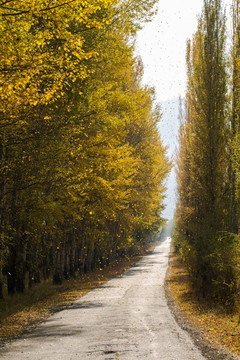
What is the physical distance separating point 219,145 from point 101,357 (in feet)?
35.9

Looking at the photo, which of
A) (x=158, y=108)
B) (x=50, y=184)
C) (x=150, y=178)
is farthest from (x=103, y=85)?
(x=158, y=108)

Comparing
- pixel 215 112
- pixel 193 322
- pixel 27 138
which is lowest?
pixel 193 322

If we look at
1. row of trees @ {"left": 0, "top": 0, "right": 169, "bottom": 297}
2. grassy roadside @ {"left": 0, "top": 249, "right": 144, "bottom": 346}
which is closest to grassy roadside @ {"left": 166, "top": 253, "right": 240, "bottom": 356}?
grassy roadside @ {"left": 0, "top": 249, "right": 144, "bottom": 346}

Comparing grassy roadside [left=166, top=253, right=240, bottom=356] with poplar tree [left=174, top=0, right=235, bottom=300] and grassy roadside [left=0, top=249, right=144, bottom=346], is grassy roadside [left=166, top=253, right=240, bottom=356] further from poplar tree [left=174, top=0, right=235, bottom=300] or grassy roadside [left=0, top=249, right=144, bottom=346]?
grassy roadside [left=0, top=249, right=144, bottom=346]

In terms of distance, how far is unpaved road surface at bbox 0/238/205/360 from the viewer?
6.77m

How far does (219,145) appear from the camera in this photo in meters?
15.8

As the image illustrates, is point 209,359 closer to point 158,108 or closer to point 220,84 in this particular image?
point 220,84

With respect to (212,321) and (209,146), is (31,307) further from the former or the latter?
(209,146)

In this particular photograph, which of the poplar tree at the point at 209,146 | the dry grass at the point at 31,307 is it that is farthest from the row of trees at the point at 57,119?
the poplar tree at the point at 209,146

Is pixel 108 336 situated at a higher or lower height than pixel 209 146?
lower

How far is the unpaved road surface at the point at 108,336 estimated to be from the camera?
677 centimetres

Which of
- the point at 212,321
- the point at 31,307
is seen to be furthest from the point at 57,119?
the point at 212,321

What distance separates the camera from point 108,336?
8.16m

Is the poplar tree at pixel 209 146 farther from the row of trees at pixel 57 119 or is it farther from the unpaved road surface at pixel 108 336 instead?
the row of trees at pixel 57 119
